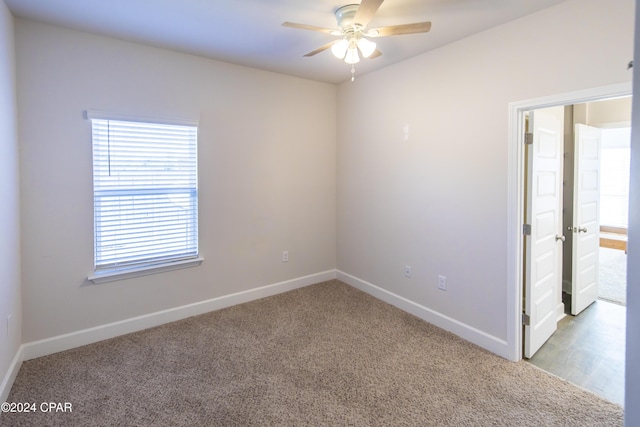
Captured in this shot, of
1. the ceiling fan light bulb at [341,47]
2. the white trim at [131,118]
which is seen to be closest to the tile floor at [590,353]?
the ceiling fan light bulb at [341,47]

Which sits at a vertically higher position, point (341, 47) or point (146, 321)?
point (341, 47)

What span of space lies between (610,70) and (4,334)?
13.7 ft

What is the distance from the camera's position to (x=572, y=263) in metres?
3.50

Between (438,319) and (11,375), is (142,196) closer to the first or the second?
(11,375)

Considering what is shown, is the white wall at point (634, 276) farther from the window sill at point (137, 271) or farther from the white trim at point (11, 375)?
the window sill at point (137, 271)

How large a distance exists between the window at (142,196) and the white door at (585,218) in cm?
395

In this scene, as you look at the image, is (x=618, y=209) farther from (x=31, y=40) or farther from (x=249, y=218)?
(x=31, y=40)

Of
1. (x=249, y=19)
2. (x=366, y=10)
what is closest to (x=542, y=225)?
(x=366, y=10)

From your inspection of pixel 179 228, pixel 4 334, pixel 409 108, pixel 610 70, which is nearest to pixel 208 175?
pixel 179 228

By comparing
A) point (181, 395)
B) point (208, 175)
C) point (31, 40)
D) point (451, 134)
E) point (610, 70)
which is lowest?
point (181, 395)

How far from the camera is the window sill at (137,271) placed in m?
2.82

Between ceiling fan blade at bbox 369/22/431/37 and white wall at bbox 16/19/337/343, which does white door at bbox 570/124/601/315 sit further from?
white wall at bbox 16/19/337/343

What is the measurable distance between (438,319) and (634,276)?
2544 mm

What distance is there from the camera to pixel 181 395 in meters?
2.17
